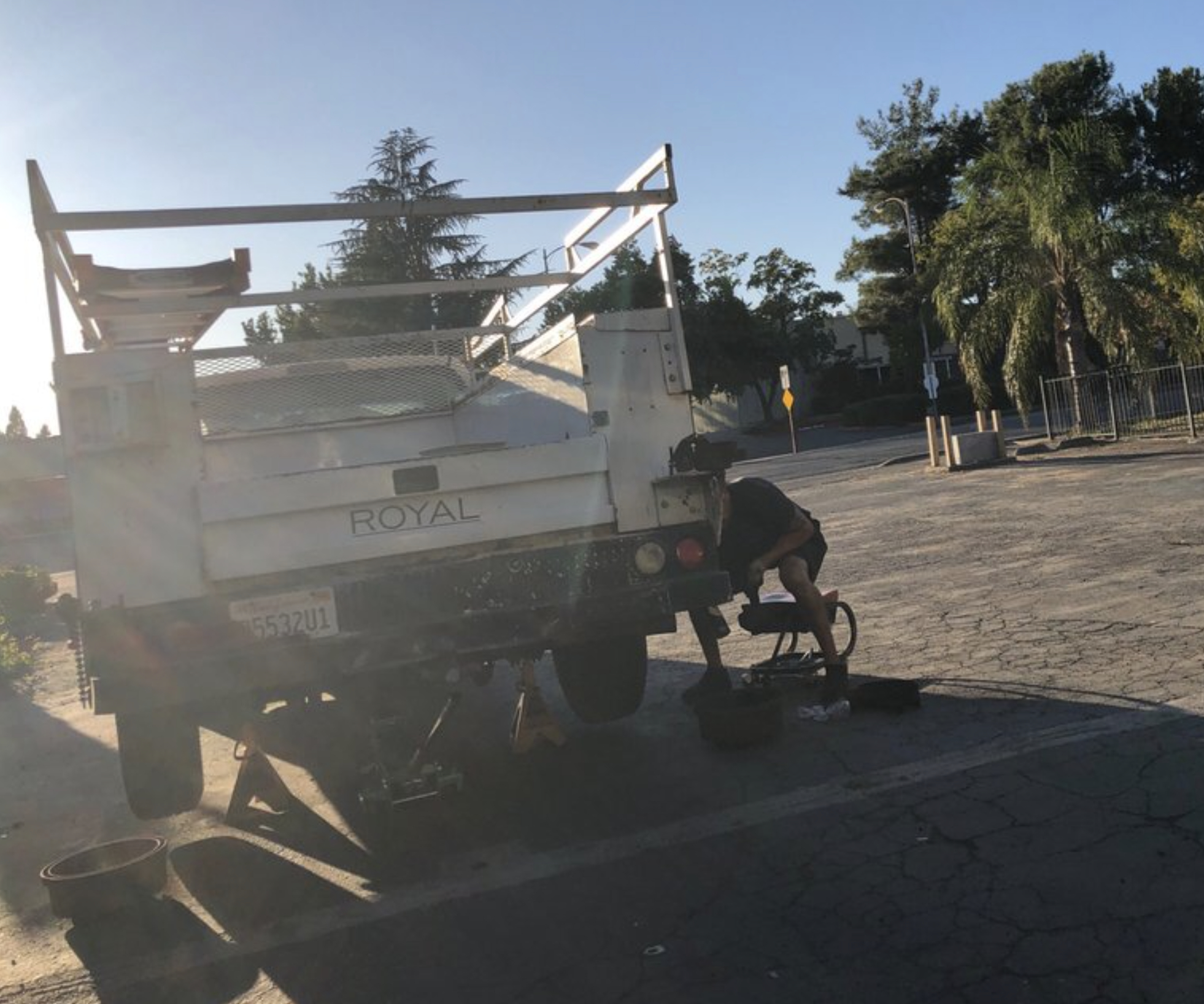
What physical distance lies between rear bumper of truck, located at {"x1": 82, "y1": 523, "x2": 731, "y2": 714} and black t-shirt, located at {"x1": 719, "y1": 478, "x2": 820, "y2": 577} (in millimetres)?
1160

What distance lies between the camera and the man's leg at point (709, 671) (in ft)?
20.4

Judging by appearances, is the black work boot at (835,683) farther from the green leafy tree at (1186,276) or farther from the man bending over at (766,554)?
the green leafy tree at (1186,276)

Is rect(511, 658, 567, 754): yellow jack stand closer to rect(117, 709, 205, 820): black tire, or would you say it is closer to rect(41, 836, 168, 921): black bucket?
rect(117, 709, 205, 820): black tire

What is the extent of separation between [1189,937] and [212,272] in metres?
5.43

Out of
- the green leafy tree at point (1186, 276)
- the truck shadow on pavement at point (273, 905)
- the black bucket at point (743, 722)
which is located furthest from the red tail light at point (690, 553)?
the green leafy tree at point (1186, 276)

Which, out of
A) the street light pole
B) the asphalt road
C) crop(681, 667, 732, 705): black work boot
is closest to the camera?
the asphalt road

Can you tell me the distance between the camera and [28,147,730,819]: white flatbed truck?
448 centimetres

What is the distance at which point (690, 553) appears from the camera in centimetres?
513

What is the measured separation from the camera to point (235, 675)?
446 centimetres

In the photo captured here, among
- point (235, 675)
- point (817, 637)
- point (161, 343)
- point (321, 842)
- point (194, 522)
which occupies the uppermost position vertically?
point (161, 343)

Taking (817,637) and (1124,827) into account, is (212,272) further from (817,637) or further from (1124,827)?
(1124,827)

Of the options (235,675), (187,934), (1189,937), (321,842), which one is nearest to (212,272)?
(235,675)

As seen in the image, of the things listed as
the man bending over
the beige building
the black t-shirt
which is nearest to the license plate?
the man bending over

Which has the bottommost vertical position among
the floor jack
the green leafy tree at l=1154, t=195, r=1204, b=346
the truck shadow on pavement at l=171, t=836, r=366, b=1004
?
the truck shadow on pavement at l=171, t=836, r=366, b=1004
